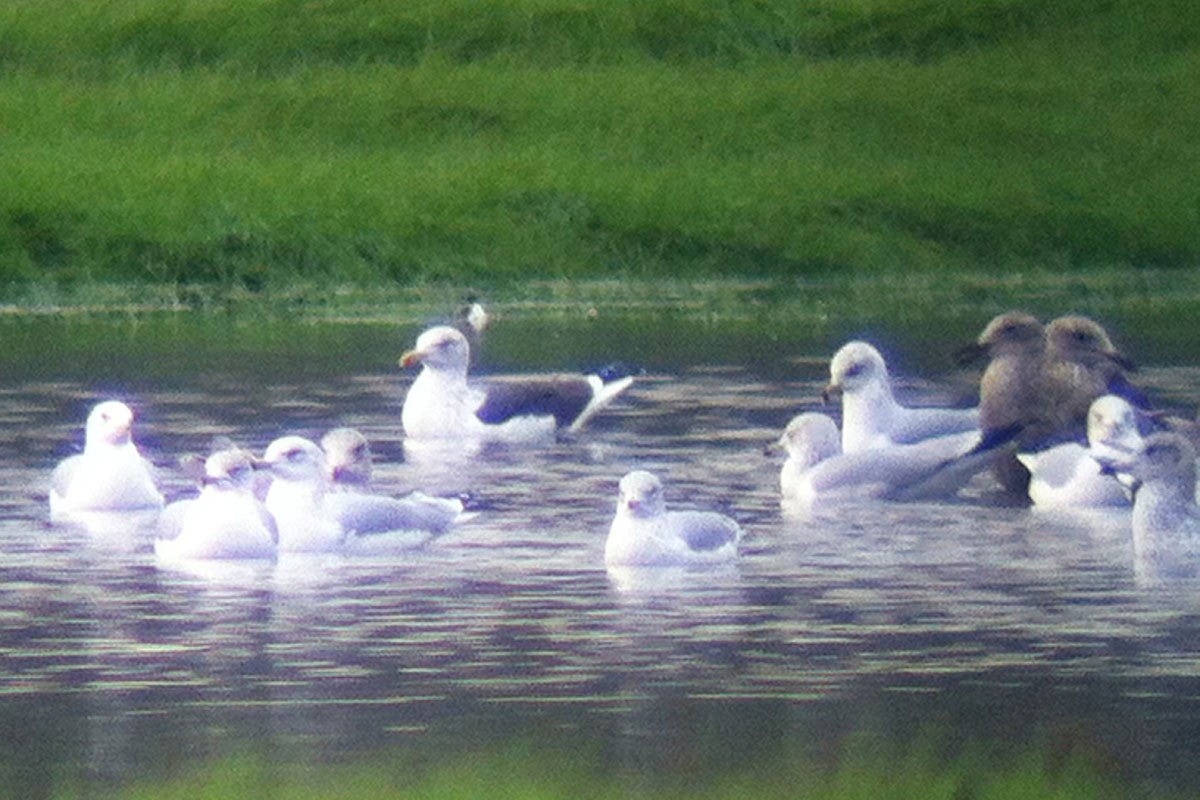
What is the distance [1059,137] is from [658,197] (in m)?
8.65

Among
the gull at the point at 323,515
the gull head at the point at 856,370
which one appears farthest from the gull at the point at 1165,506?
the gull head at the point at 856,370

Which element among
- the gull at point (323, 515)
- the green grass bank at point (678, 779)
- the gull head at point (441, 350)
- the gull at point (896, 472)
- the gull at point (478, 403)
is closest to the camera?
the green grass bank at point (678, 779)

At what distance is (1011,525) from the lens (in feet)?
57.2

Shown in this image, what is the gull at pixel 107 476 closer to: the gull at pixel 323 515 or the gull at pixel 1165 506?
the gull at pixel 323 515

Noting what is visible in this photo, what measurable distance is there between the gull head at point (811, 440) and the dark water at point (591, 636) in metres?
0.32

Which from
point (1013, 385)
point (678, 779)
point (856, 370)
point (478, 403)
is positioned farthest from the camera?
point (478, 403)

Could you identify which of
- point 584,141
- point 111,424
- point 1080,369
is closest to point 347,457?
point 111,424

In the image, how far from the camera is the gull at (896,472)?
18.1 m

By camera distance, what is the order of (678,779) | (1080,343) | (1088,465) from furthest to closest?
(1080,343)
(1088,465)
(678,779)

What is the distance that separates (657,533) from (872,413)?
4117 mm

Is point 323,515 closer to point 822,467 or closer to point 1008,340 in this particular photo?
point 822,467

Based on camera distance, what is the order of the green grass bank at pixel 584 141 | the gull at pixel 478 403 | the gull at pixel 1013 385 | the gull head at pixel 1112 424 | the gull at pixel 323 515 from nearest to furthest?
the gull at pixel 323 515 → the gull head at pixel 1112 424 → the gull at pixel 1013 385 → the gull at pixel 478 403 → the green grass bank at pixel 584 141

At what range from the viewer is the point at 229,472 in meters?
16.2

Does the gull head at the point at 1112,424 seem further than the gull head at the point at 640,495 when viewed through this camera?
Yes
